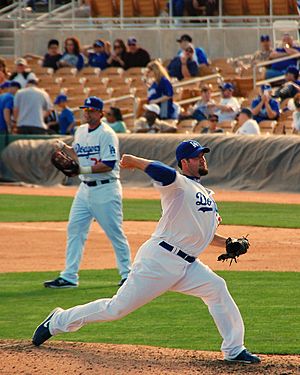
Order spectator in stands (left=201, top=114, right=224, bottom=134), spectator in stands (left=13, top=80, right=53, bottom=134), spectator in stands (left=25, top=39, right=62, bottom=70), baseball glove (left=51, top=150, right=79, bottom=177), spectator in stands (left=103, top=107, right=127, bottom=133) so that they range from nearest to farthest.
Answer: baseball glove (left=51, top=150, right=79, bottom=177)
spectator in stands (left=103, top=107, right=127, bottom=133)
spectator in stands (left=201, top=114, right=224, bottom=134)
spectator in stands (left=13, top=80, right=53, bottom=134)
spectator in stands (left=25, top=39, right=62, bottom=70)

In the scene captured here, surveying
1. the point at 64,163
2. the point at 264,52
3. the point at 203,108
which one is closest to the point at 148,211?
the point at 203,108

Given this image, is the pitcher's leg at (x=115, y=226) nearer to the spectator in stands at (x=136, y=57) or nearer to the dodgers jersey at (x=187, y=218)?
the dodgers jersey at (x=187, y=218)

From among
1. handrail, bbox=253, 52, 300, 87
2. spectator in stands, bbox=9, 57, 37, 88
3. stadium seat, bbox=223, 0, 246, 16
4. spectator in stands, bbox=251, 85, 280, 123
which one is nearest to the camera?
spectator in stands, bbox=251, 85, 280, 123

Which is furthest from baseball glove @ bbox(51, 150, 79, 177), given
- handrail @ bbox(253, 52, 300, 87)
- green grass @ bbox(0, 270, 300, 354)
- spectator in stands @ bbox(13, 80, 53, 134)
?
handrail @ bbox(253, 52, 300, 87)

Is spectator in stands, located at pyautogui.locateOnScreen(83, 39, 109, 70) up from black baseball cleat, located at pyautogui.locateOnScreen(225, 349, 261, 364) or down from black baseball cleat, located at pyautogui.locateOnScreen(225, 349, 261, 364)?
up

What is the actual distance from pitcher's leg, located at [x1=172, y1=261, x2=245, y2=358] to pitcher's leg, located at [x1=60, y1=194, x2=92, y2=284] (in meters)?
3.69

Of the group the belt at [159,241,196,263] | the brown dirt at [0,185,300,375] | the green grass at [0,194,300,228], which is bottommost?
the green grass at [0,194,300,228]

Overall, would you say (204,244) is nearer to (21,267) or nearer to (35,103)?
(21,267)

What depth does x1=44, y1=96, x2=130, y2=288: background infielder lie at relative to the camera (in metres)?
11.2

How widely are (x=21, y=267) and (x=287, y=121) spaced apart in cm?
922

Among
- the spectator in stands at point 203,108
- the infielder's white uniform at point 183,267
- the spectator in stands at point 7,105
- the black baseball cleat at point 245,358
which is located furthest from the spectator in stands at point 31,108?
the black baseball cleat at point 245,358

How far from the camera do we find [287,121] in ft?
68.8

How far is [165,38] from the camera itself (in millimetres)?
27953

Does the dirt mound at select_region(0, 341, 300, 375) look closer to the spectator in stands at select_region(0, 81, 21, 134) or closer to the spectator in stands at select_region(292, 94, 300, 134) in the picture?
the spectator in stands at select_region(292, 94, 300, 134)
